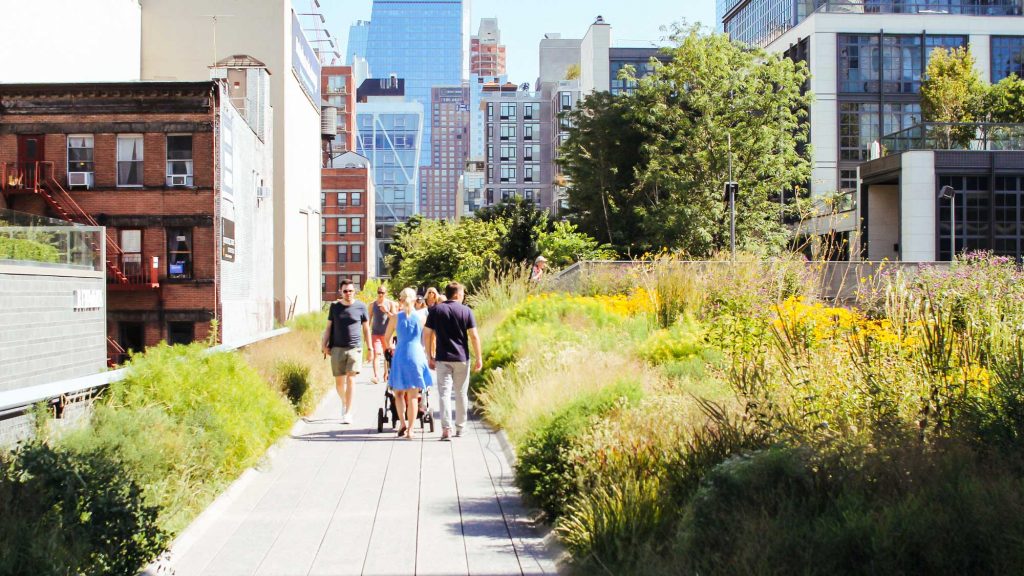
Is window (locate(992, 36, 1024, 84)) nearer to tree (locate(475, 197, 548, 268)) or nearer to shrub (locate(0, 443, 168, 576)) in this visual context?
tree (locate(475, 197, 548, 268))

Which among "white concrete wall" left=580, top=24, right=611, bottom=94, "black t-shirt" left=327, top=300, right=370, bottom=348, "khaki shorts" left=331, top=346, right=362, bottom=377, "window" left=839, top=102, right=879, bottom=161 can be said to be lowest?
"khaki shorts" left=331, top=346, right=362, bottom=377

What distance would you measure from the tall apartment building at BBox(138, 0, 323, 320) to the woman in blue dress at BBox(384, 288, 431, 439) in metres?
43.4

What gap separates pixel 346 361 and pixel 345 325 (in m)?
0.54

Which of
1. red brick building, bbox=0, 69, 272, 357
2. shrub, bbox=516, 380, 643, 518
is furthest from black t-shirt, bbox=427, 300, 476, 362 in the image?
red brick building, bbox=0, 69, 272, 357

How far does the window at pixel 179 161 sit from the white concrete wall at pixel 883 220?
32.8 meters

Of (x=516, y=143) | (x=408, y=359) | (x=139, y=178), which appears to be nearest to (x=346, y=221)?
(x=516, y=143)

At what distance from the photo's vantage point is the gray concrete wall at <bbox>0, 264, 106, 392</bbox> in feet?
86.9

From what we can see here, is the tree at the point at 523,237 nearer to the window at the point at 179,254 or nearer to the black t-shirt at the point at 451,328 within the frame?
the window at the point at 179,254

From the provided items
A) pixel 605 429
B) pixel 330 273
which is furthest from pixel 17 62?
pixel 330 273

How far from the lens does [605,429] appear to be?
862 centimetres

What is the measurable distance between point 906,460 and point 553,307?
563 inches

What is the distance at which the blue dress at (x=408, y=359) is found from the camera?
13.6 metres

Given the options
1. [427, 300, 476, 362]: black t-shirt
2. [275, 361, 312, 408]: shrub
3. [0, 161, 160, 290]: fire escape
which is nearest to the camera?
[427, 300, 476, 362]: black t-shirt

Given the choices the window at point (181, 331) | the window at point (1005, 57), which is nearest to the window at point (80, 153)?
the window at point (181, 331)
